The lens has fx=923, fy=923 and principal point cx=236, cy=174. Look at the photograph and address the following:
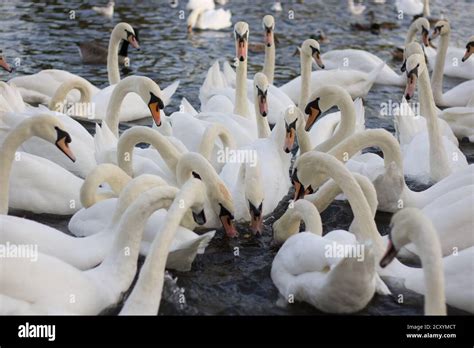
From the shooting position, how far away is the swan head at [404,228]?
253 inches

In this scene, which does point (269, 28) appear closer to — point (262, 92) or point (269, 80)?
point (269, 80)

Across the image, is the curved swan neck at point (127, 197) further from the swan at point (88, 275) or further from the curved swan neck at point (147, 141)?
the curved swan neck at point (147, 141)

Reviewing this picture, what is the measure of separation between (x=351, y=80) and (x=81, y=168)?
19.8 ft

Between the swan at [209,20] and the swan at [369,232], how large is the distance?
38.3ft

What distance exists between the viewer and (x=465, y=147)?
13.0 meters

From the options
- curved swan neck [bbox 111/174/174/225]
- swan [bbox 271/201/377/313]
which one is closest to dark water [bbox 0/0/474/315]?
swan [bbox 271/201/377/313]

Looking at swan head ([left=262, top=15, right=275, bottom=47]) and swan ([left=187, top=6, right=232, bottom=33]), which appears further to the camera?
swan ([left=187, top=6, right=232, bottom=33])

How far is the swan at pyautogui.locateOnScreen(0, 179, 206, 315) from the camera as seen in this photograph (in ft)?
23.0

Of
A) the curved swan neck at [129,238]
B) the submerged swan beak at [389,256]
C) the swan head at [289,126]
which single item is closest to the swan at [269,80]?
the swan head at [289,126]

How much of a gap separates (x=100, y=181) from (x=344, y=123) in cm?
325

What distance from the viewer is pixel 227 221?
8773 mm

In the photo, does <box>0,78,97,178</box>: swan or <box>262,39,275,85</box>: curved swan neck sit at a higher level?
<box>262,39,275,85</box>: curved swan neck

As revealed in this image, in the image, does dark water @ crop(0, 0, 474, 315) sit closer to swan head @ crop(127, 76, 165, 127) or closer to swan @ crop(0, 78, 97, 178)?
swan @ crop(0, 78, 97, 178)

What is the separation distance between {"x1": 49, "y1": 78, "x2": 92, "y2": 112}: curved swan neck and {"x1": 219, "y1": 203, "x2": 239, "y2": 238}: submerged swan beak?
4.63m
